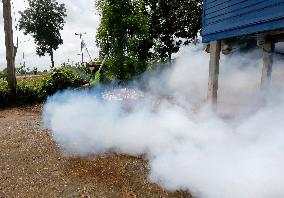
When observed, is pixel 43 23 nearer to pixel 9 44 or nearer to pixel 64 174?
pixel 9 44

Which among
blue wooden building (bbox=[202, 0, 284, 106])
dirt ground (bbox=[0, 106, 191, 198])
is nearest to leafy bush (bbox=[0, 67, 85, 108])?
dirt ground (bbox=[0, 106, 191, 198])

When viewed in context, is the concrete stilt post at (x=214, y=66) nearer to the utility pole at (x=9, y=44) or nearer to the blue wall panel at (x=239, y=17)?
the blue wall panel at (x=239, y=17)

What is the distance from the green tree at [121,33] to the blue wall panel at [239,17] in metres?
8.43

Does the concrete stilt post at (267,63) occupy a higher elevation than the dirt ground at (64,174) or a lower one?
higher

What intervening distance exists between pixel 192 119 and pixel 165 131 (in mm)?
1091

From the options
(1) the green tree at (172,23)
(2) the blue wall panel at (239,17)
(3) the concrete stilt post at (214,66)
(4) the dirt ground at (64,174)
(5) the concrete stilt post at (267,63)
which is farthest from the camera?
(1) the green tree at (172,23)

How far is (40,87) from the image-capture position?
59.6ft

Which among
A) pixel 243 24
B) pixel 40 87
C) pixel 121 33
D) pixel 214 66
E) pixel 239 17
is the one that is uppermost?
pixel 121 33

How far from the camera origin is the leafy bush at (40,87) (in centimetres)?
1708

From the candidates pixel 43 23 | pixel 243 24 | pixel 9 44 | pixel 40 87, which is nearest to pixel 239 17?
pixel 243 24

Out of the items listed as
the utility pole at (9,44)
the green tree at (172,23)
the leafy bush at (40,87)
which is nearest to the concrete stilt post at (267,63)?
the leafy bush at (40,87)

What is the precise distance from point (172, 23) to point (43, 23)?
2848 cm

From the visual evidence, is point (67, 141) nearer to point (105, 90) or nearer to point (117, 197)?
point (117, 197)

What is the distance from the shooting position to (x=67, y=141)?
9164mm
